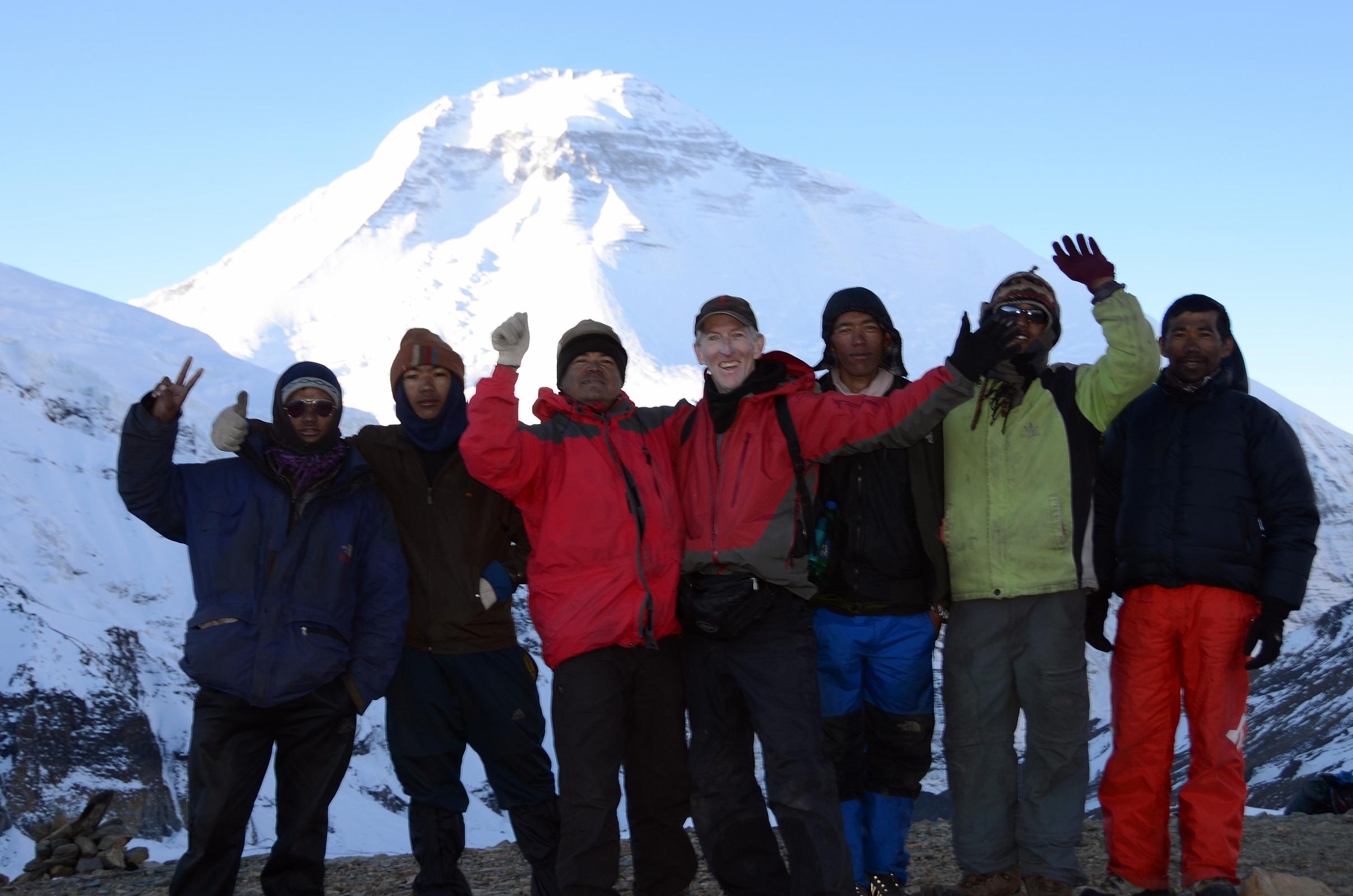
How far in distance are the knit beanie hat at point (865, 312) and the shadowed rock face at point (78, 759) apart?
16675mm

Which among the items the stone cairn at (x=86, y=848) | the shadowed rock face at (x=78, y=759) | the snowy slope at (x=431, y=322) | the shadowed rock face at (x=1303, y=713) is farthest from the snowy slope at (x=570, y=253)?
the stone cairn at (x=86, y=848)

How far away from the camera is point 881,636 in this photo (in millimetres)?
4328

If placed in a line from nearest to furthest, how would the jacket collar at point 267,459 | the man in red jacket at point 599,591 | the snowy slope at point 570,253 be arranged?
the man in red jacket at point 599,591
the jacket collar at point 267,459
the snowy slope at point 570,253

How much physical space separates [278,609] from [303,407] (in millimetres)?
817

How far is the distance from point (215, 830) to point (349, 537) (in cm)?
118

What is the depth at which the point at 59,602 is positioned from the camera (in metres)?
25.4

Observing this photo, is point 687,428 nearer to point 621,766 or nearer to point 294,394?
point 621,766

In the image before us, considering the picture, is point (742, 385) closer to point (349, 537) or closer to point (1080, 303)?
point (349, 537)

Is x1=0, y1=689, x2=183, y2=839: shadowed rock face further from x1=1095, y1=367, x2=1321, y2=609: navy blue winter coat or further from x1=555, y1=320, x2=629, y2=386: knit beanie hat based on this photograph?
x1=1095, y1=367, x2=1321, y2=609: navy blue winter coat

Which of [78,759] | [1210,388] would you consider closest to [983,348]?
[1210,388]

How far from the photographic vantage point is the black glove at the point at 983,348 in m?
4.03

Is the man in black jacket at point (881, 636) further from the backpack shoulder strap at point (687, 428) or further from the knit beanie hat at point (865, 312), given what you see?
the backpack shoulder strap at point (687, 428)

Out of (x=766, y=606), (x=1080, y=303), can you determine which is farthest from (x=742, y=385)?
(x=1080, y=303)

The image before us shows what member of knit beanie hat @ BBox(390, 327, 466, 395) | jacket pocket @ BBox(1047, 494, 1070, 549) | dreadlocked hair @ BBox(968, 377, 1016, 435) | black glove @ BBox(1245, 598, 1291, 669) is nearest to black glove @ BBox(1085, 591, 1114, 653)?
jacket pocket @ BBox(1047, 494, 1070, 549)
